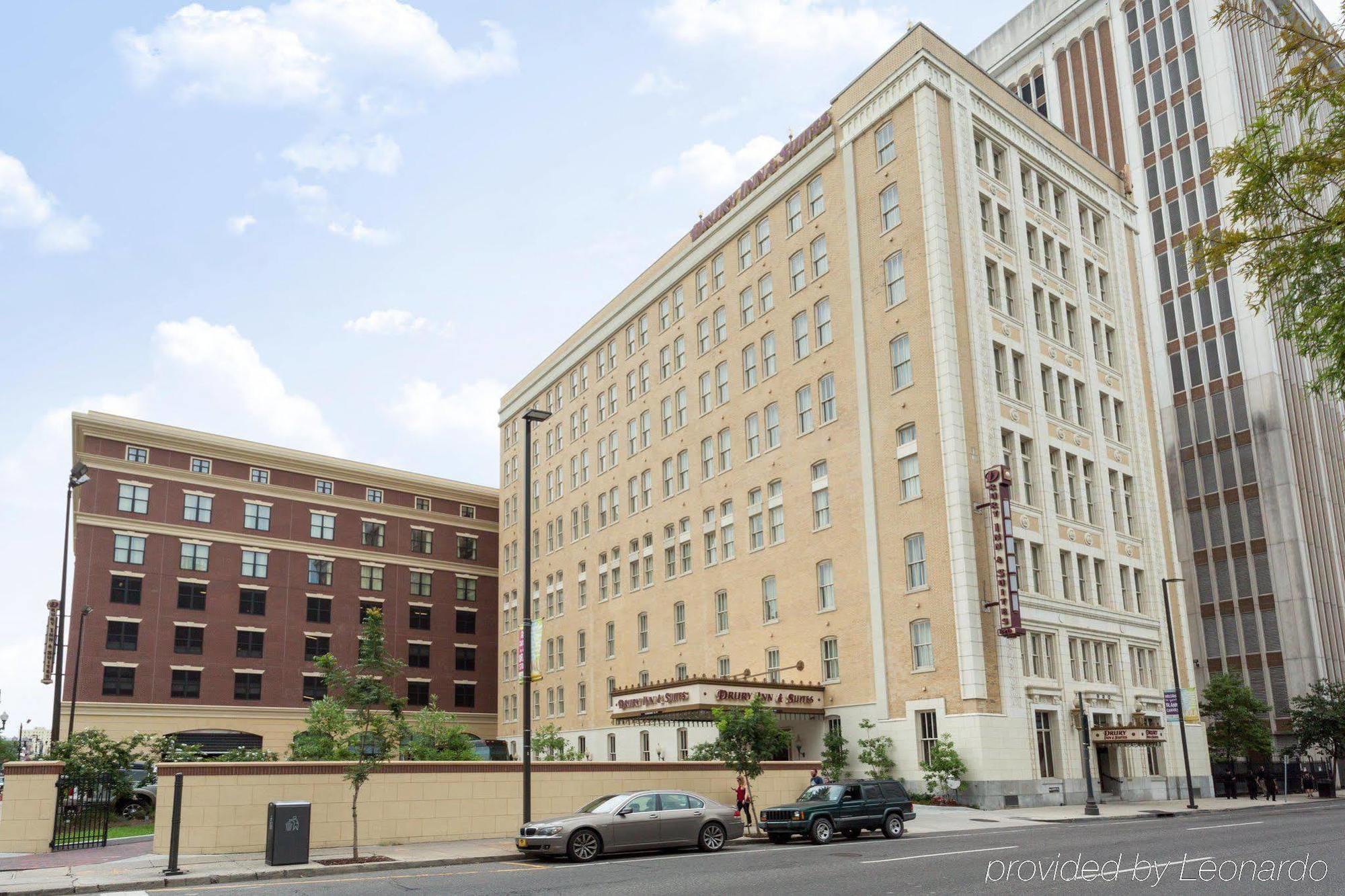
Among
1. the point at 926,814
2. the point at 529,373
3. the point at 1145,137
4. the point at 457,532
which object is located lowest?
the point at 926,814

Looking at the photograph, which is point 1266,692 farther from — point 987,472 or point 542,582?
point 542,582

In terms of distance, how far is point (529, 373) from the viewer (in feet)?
261

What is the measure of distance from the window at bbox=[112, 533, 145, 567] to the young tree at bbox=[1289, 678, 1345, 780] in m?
66.4

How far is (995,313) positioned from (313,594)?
50.6 m

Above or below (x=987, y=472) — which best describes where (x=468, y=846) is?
below

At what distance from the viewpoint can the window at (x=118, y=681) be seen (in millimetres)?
62184

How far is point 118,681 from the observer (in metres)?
62.8

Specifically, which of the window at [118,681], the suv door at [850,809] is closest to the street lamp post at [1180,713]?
the suv door at [850,809]

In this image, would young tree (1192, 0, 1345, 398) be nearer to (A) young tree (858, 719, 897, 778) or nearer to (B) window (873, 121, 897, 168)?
(A) young tree (858, 719, 897, 778)

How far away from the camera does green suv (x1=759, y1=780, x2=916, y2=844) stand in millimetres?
25531

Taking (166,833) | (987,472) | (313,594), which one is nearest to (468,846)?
(166,833)

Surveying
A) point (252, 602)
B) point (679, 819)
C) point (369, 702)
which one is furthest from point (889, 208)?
point (252, 602)

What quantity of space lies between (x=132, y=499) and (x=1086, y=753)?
187 feet

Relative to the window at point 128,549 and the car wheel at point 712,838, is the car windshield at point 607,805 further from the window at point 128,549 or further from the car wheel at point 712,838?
the window at point 128,549
